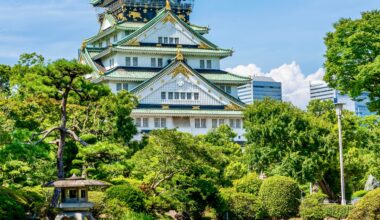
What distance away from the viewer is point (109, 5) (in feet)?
248

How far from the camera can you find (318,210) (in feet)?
125

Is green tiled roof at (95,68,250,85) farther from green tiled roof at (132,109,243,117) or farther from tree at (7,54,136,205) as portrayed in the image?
tree at (7,54,136,205)

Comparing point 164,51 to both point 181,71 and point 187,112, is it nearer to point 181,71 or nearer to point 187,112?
point 181,71

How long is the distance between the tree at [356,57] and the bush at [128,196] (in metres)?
10.7

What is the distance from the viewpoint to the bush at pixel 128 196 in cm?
3294

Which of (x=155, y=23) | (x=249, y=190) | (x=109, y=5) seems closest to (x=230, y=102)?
(x=155, y=23)

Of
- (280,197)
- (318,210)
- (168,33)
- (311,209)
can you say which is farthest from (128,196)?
(168,33)

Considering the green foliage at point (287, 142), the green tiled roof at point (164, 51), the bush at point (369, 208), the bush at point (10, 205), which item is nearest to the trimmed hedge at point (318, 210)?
the green foliage at point (287, 142)

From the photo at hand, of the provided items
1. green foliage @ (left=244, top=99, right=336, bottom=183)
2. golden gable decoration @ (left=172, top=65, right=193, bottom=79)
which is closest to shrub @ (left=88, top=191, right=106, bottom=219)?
green foliage @ (left=244, top=99, right=336, bottom=183)

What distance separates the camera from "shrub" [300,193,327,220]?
125 ft

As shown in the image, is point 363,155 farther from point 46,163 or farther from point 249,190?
point 46,163

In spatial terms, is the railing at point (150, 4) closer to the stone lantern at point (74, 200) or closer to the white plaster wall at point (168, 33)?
the white plaster wall at point (168, 33)

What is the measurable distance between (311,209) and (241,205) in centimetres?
375

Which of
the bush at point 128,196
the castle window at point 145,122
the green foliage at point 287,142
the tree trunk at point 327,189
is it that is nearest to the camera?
the bush at point 128,196
